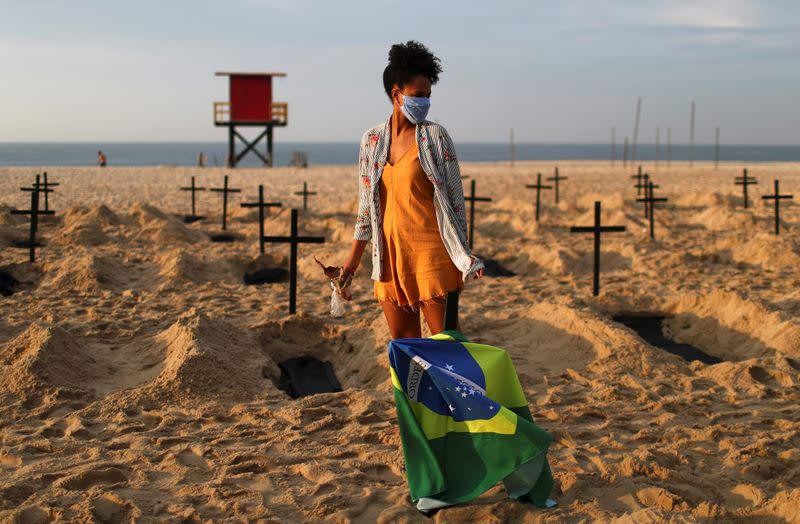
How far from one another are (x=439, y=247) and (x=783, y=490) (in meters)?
1.78

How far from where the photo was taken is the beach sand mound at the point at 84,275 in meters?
7.90

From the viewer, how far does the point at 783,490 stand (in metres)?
3.23

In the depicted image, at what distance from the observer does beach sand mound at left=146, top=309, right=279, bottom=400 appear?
4.69 m

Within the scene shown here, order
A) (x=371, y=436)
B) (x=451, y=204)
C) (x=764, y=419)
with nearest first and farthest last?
(x=451, y=204), (x=371, y=436), (x=764, y=419)

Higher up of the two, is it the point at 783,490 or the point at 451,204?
the point at 451,204

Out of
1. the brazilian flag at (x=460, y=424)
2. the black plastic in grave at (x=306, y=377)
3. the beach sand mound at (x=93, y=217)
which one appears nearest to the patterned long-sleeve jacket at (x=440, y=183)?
the brazilian flag at (x=460, y=424)

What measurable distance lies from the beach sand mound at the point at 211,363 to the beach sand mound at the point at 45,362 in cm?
53

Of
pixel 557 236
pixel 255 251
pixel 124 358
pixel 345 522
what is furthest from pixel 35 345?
pixel 557 236

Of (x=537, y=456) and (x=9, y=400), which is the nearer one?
(x=537, y=456)

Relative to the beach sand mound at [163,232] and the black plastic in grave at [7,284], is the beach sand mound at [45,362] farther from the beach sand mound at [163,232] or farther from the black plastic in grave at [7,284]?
the beach sand mound at [163,232]

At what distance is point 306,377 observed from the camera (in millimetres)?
5582

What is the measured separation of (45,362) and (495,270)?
5841 millimetres

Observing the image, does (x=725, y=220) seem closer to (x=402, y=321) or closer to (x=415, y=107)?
(x=402, y=321)

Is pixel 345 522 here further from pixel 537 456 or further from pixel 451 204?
pixel 451 204
